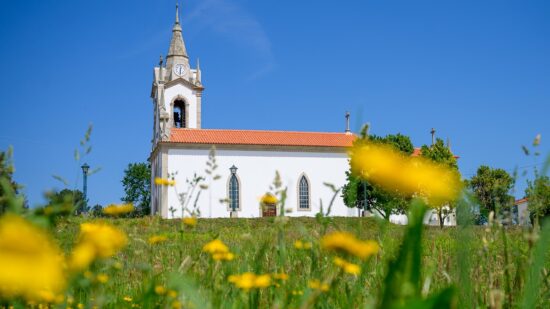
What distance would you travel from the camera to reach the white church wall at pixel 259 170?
131 ft

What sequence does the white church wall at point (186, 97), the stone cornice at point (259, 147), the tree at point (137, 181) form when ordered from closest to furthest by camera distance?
the stone cornice at point (259, 147), the white church wall at point (186, 97), the tree at point (137, 181)

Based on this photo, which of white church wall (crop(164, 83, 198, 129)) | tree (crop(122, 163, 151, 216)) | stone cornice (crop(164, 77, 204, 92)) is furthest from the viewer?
tree (crop(122, 163, 151, 216))

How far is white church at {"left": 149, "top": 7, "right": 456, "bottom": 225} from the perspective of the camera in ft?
131

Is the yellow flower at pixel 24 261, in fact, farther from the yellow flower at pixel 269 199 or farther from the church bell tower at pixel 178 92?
the church bell tower at pixel 178 92

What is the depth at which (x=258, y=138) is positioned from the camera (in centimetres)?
4191

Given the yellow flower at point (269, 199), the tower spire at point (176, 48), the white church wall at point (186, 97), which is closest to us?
the yellow flower at point (269, 199)

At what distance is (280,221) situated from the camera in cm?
160

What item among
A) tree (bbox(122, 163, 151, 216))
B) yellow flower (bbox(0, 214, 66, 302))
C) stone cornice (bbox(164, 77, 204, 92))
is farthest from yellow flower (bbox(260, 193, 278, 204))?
tree (bbox(122, 163, 151, 216))

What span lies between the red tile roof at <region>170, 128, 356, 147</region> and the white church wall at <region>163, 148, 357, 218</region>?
2.41 ft

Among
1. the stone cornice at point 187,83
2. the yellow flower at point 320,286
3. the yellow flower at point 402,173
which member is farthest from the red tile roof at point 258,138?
the yellow flower at point 402,173

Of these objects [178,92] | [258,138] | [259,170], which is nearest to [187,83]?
[178,92]

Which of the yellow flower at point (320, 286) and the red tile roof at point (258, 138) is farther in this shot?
the red tile roof at point (258, 138)

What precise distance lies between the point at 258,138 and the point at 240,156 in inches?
86.3

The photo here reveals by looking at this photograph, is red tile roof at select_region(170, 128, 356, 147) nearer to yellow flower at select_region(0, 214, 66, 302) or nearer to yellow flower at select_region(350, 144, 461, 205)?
yellow flower at select_region(350, 144, 461, 205)
